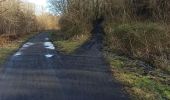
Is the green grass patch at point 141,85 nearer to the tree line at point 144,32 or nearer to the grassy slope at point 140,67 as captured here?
the grassy slope at point 140,67

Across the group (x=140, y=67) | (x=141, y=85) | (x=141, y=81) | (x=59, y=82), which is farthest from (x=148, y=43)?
(x=59, y=82)

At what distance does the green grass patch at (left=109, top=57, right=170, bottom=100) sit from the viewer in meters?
10.3

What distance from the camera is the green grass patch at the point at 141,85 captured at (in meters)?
10.3

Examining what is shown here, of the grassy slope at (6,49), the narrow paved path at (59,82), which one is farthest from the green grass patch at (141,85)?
the grassy slope at (6,49)

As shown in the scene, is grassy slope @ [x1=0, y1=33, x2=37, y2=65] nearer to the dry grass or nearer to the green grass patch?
the dry grass

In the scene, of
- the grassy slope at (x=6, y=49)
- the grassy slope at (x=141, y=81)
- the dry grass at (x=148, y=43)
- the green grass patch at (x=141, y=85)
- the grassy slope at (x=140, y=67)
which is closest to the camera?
the green grass patch at (x=141, y=85)

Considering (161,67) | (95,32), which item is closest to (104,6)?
(95,32)

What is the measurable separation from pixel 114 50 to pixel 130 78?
11.0m

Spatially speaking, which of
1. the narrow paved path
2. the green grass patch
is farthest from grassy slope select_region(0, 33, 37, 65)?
the green grass patch

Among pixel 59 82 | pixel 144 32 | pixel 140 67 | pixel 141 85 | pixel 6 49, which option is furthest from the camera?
pixel 6 49

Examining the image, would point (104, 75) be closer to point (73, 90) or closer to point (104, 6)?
point (73, 90)

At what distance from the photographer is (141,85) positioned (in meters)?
12.0

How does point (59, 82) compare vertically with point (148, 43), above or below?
below

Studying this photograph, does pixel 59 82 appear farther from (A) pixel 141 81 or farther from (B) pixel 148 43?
(B) pixel 148 43
